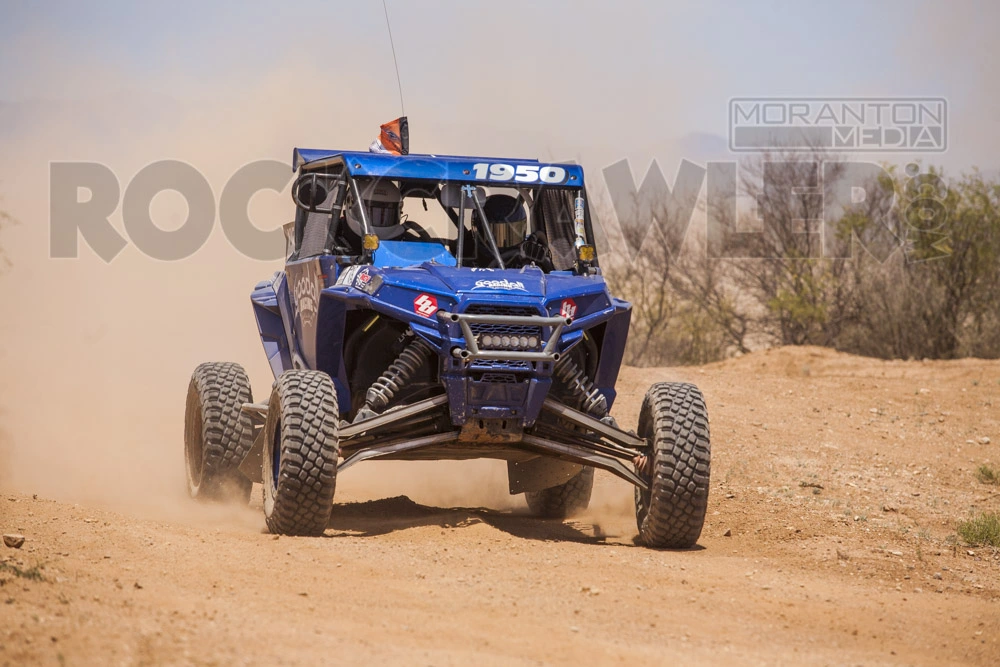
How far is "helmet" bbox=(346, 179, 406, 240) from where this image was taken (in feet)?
28.7

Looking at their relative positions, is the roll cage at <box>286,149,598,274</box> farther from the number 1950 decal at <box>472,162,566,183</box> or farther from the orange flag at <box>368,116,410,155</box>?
Answer: the orange flag at <box>368,116,410,155</box>

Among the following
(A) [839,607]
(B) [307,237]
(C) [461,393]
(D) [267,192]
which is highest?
(D) [267,192]

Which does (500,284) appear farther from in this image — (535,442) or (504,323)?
(535,442)

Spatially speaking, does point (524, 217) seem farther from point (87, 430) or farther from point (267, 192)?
point (267, 192)

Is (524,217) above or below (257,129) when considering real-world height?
below

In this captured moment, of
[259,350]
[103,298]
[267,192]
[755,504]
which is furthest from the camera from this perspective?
[267,192]

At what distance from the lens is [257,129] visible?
28.1 meters

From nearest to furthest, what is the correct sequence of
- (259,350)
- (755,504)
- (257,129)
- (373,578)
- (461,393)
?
(373,578) → (461,393) → (755,504) → (259,350) → (257,129)

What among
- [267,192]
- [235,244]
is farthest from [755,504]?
[267,192]

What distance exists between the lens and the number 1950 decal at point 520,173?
8.95m

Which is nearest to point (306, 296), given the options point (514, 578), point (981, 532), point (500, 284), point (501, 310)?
point (500, 284)

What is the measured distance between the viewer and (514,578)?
6750mm

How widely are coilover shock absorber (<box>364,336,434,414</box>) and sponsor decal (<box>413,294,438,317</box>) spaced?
0.28m

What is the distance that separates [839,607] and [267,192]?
69.1 ft
